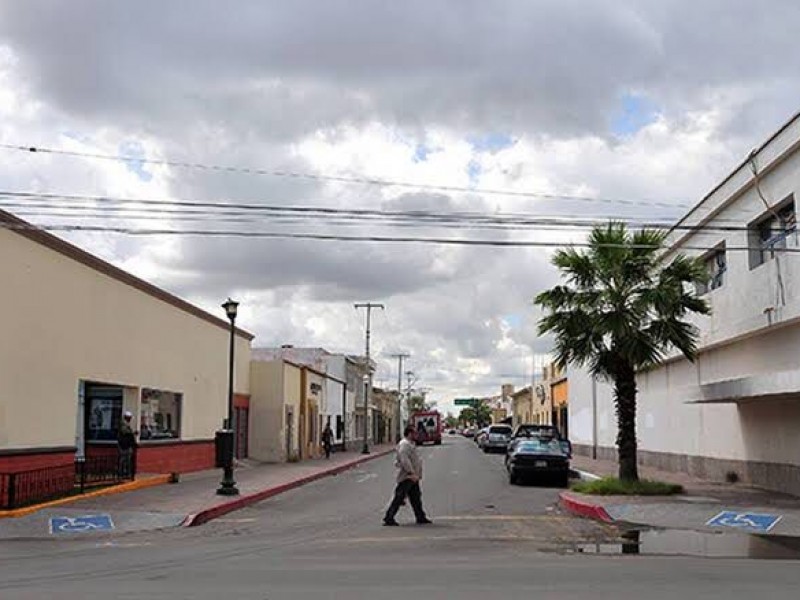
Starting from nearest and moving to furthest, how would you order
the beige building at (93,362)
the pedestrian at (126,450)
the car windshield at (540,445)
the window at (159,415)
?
the beige building at (93,362) < the pedestrian at (126,450) < the window at (159,415) < the car windshield at (540,445)

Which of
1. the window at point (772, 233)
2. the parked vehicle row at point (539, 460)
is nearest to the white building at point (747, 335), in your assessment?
the window at point (772, 233)

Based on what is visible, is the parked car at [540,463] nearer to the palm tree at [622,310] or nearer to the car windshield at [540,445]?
the car windshield at [540,445]

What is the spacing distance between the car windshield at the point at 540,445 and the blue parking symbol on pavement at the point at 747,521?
11.2m

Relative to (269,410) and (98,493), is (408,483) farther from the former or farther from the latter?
(269,410)

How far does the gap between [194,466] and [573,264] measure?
16.2 metres

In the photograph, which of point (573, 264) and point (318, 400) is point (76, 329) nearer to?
point (573, 264)

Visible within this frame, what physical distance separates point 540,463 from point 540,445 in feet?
3.38

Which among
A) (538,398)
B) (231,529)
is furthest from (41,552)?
(538,398)

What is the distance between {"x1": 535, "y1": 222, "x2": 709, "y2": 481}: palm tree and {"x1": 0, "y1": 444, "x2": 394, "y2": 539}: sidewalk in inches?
349

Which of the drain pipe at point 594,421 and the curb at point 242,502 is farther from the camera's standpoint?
the drain pipe at point 594,421

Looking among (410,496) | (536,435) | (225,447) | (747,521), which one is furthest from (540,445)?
(410,496)

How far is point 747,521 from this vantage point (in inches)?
693

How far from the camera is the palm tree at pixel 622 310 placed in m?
22.8

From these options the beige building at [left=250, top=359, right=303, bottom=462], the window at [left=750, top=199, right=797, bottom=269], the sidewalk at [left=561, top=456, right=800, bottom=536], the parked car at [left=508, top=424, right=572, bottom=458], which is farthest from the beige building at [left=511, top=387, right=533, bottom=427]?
the sidewalk at [left=561, top=456, right=800, bottom=536]
